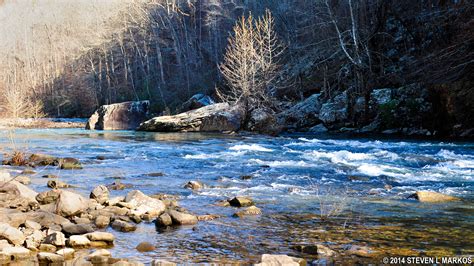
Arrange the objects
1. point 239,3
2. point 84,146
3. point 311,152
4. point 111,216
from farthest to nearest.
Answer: point 239,3 → point 84,146 → point 311,152 → point 111,216

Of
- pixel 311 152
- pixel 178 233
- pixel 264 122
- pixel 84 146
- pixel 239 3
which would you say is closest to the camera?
pixel 178 233

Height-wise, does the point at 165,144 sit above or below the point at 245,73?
below

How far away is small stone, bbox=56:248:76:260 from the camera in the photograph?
221 inches

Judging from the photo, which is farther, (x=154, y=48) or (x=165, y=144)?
(x=154, y=48)

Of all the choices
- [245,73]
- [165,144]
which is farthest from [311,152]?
[245,73]

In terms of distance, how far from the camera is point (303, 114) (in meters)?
29.3

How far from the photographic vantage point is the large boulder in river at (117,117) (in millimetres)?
36312

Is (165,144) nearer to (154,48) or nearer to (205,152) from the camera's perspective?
(205,152)

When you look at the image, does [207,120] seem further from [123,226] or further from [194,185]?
[123,226]

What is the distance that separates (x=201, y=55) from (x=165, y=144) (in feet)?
104

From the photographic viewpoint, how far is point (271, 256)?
5.26 metres

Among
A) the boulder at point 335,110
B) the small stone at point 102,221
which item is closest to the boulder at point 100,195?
the small stone at point 102,221

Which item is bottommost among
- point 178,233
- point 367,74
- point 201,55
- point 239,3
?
point 178,233

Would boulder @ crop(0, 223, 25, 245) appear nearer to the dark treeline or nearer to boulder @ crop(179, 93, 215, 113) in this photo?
the dark treeline
